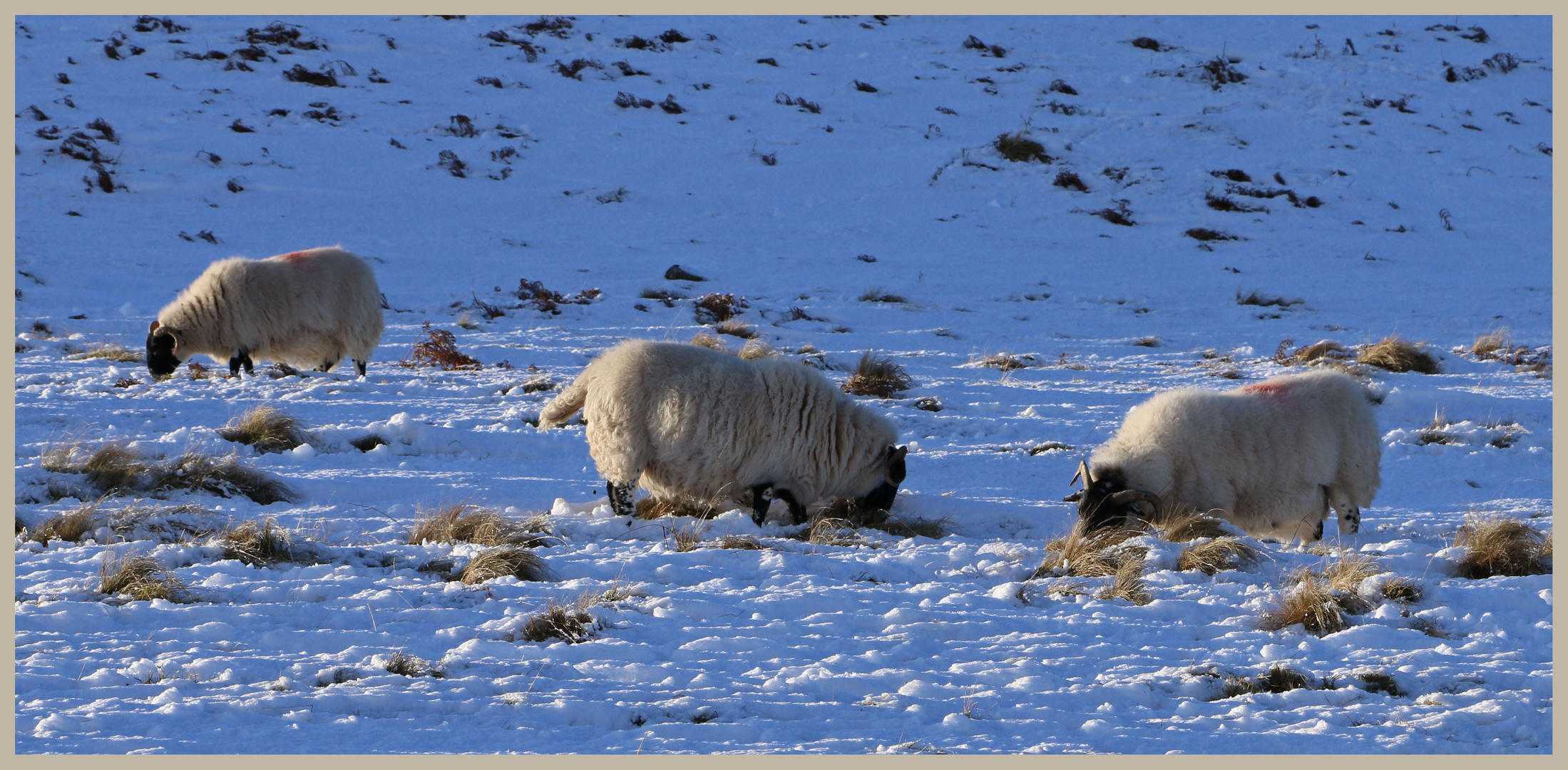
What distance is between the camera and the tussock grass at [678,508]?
24.6 feet

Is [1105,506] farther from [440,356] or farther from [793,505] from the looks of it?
[440,356]

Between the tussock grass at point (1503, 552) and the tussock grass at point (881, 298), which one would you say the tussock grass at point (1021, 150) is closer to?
the tussock grass at point (881, 298)

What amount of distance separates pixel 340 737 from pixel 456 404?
23.5ft

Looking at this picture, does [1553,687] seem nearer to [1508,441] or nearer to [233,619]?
[233,619]

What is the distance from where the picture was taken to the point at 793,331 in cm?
1577

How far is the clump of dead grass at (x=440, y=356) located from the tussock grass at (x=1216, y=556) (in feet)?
28.4

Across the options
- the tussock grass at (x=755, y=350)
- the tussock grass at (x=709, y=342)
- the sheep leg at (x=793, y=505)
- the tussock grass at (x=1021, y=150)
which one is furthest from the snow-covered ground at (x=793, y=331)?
the tussock grass at (x=709, y=342)

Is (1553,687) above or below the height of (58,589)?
below

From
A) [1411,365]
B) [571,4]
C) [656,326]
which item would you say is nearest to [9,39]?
[571,4]

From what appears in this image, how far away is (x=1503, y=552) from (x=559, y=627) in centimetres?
449

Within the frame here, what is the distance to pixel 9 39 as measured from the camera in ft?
82.7

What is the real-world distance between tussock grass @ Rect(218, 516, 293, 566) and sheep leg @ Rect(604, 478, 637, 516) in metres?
2.03

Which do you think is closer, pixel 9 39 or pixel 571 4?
pixel 9 39

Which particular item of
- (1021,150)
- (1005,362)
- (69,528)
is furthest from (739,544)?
(1021,150)
